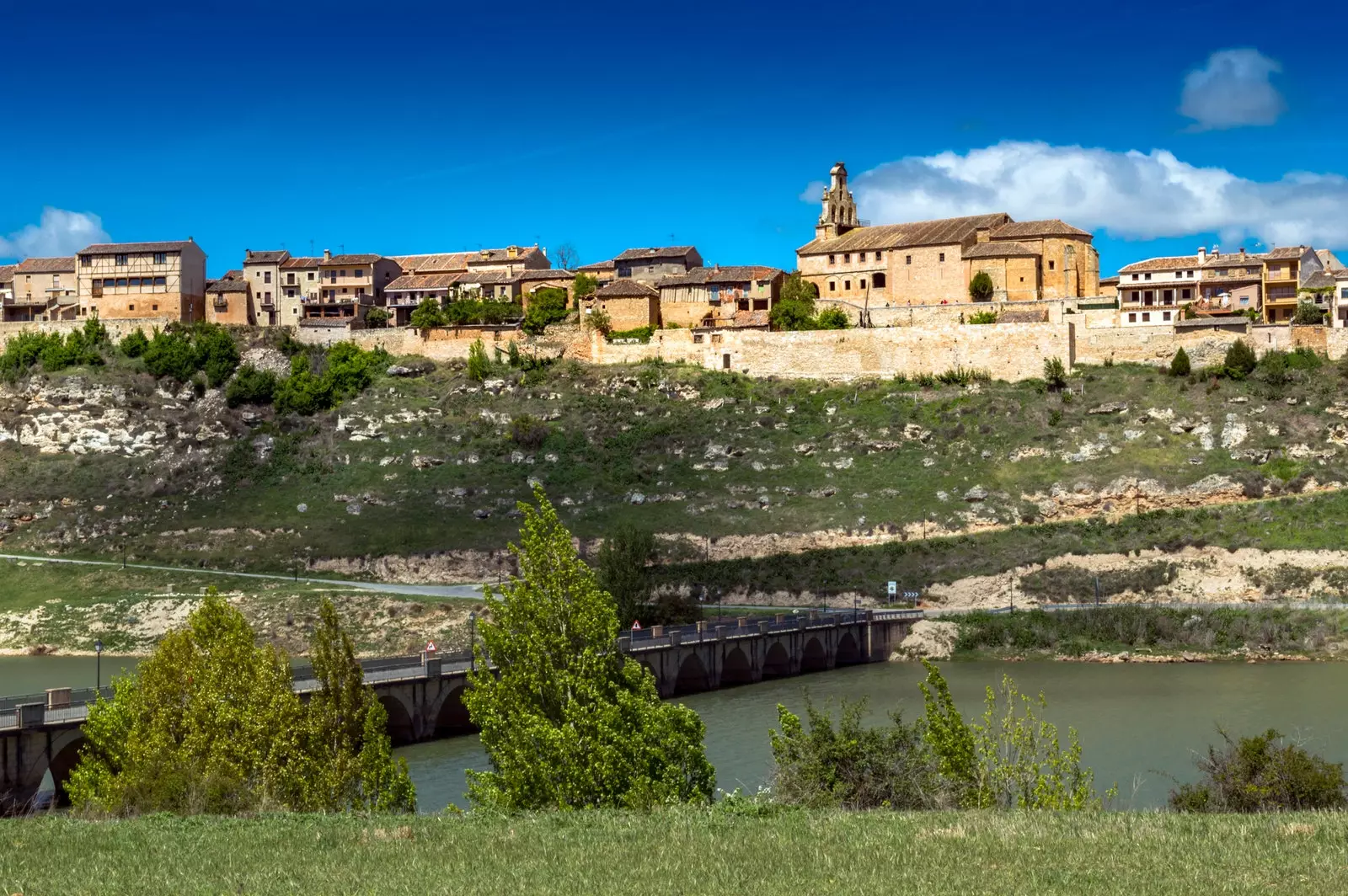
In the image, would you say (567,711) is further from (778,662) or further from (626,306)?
(626,306)

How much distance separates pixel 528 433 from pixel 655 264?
830 inches

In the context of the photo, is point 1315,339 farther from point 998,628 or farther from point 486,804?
point 486,804

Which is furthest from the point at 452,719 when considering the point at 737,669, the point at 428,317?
the point at 428,317

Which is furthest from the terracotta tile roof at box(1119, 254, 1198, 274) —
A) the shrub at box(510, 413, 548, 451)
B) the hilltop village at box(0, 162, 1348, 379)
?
the shrub at box(510, 413, 548, 451)

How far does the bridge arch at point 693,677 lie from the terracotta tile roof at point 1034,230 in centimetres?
4277

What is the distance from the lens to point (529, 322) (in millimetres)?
91938

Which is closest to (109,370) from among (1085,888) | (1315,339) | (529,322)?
(529,322)

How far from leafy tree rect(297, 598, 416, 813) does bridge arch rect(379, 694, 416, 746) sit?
55.8ft

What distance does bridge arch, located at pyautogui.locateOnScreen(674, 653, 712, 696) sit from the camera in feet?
181

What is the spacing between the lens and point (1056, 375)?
8081 centimetres

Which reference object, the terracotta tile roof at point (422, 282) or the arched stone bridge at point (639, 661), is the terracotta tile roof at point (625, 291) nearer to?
the terracotta tile roof at point (422, 282)

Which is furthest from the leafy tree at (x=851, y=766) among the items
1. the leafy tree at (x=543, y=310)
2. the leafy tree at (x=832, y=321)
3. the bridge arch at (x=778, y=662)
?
the leafy tree at (x=543, y=310)

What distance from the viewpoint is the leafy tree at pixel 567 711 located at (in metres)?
25.2

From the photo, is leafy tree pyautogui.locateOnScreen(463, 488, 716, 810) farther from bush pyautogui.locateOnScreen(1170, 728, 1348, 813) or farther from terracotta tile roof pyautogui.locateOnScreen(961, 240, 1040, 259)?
terracotta tile roof pyautogui.locateOnScreen(961, 240, 1040, 259)
